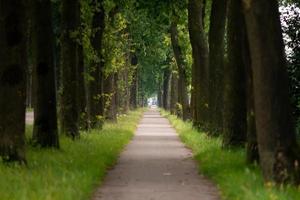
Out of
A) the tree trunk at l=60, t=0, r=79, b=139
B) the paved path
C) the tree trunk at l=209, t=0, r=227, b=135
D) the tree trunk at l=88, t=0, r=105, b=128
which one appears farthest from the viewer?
the tree trunk at l=88, t=0, r=105, b=128

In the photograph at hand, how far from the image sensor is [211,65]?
25719 mm

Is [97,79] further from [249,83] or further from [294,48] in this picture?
[249,83]

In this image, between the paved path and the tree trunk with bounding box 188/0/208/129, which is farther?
the tree trunk with bounding box 188/0/208/129

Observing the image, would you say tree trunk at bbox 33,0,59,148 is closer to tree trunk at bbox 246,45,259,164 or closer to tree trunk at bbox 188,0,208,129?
tree trunk at bbox 246,45,259,164

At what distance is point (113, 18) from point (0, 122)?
22555mm

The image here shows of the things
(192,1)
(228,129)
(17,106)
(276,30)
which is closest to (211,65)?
(192,1)

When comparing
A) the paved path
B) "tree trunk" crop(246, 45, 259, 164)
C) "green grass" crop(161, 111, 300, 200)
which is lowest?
the paved path

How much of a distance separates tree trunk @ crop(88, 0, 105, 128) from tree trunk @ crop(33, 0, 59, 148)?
10565 millimetres

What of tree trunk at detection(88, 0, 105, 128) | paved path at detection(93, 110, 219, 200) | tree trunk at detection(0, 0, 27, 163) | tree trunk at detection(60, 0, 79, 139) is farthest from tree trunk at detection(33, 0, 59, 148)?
tree trunk at detection(88, 0, 105, 128)

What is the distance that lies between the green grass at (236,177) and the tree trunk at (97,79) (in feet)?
38.0

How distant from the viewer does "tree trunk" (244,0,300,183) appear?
10.6m

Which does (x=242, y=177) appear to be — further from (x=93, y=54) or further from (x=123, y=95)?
(x=123, y=95)

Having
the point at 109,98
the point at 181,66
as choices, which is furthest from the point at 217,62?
the point at 181,66

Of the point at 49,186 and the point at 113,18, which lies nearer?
the point at 49,186
